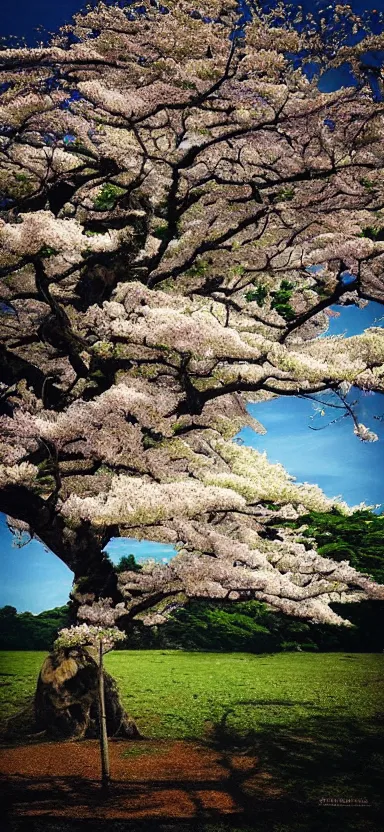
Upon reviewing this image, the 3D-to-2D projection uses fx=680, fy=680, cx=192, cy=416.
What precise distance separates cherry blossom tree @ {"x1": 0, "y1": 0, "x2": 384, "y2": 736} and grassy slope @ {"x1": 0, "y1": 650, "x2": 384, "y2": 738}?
113 centimetres

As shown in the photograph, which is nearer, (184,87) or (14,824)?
(14,824)

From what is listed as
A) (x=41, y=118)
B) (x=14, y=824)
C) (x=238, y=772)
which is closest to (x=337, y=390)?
(x=238, y=772)

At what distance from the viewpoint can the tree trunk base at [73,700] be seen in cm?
626

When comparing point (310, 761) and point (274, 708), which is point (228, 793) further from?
point (274, 708)

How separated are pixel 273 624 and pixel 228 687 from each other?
1.89 m

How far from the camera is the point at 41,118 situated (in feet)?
21.5

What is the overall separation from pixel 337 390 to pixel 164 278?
92.5 inches

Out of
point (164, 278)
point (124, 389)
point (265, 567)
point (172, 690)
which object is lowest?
point (172, 690)

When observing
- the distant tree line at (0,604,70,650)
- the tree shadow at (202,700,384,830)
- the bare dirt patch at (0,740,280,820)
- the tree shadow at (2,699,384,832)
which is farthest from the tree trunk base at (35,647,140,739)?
the distant tree line at (0,604,70,650)

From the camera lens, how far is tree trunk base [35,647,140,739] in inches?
246

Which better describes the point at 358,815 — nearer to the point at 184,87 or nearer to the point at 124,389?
the point at 124,389

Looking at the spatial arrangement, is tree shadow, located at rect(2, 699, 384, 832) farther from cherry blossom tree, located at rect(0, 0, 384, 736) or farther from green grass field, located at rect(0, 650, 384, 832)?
cherry blossom tree, located at rect(0, 0, 384, 736)

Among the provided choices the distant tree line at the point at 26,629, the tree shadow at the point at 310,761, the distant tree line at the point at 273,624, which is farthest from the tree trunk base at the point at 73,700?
the distant tree line at the point at 26,629

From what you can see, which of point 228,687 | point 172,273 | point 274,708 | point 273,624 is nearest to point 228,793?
point 274,708
